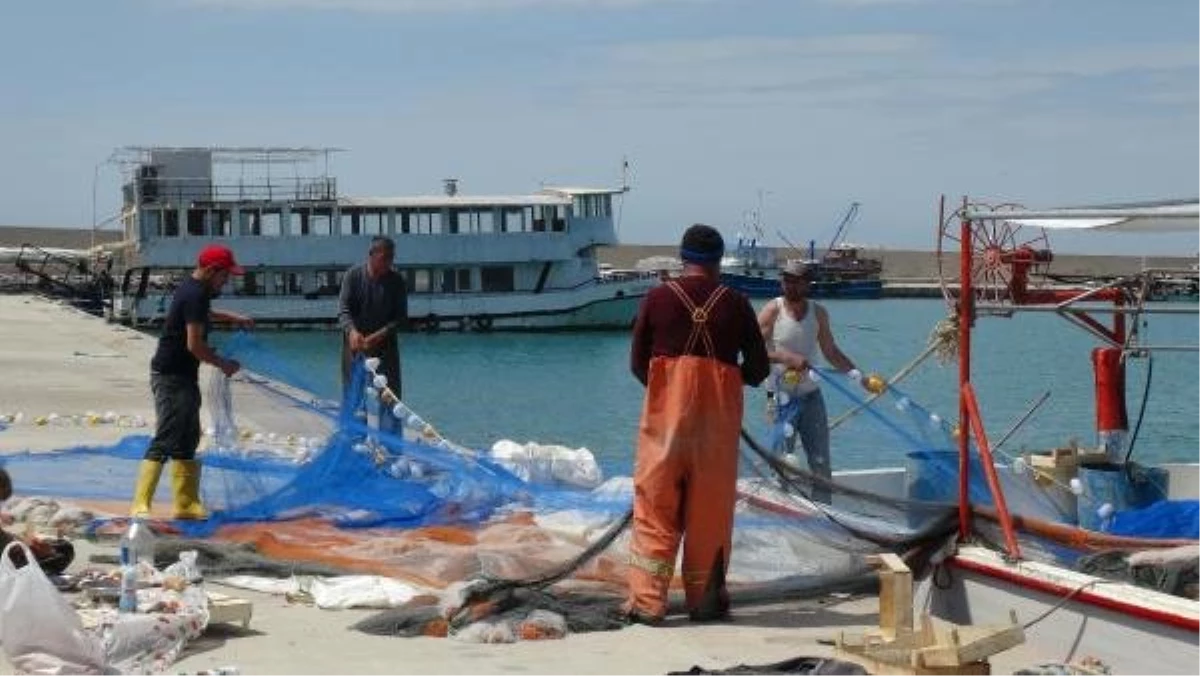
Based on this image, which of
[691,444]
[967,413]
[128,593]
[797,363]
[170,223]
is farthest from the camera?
[170,223]

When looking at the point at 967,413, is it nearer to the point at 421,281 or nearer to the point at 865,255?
the point at 421,281

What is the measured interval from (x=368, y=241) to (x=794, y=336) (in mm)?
50809

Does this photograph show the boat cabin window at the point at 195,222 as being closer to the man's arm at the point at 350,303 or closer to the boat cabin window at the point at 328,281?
the boat cabin window at the point at 328,281

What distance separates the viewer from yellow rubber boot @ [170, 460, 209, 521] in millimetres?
9594

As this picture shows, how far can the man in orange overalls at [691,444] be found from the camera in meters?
7.62

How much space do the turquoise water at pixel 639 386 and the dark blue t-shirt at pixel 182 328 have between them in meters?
1.47

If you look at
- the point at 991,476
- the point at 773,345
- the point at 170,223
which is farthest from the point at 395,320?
the point at 170,223

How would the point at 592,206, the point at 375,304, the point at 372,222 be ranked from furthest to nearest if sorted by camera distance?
the point at 592,206
the point at 372,222
the point at 375,304

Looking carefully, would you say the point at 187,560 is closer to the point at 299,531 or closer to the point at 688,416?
the point at 299,531

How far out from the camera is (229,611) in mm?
7371

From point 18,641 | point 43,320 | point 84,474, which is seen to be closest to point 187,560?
point 18,641

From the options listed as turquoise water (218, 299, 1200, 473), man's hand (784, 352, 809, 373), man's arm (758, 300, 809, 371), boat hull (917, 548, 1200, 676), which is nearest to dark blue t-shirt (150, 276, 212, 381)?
turquoise water (218, 299, 1200, 473)

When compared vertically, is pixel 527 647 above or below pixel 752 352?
below

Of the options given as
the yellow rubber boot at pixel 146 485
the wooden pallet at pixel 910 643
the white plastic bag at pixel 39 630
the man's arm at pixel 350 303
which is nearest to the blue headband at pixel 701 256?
the wooden pallet at pixel 910 643
